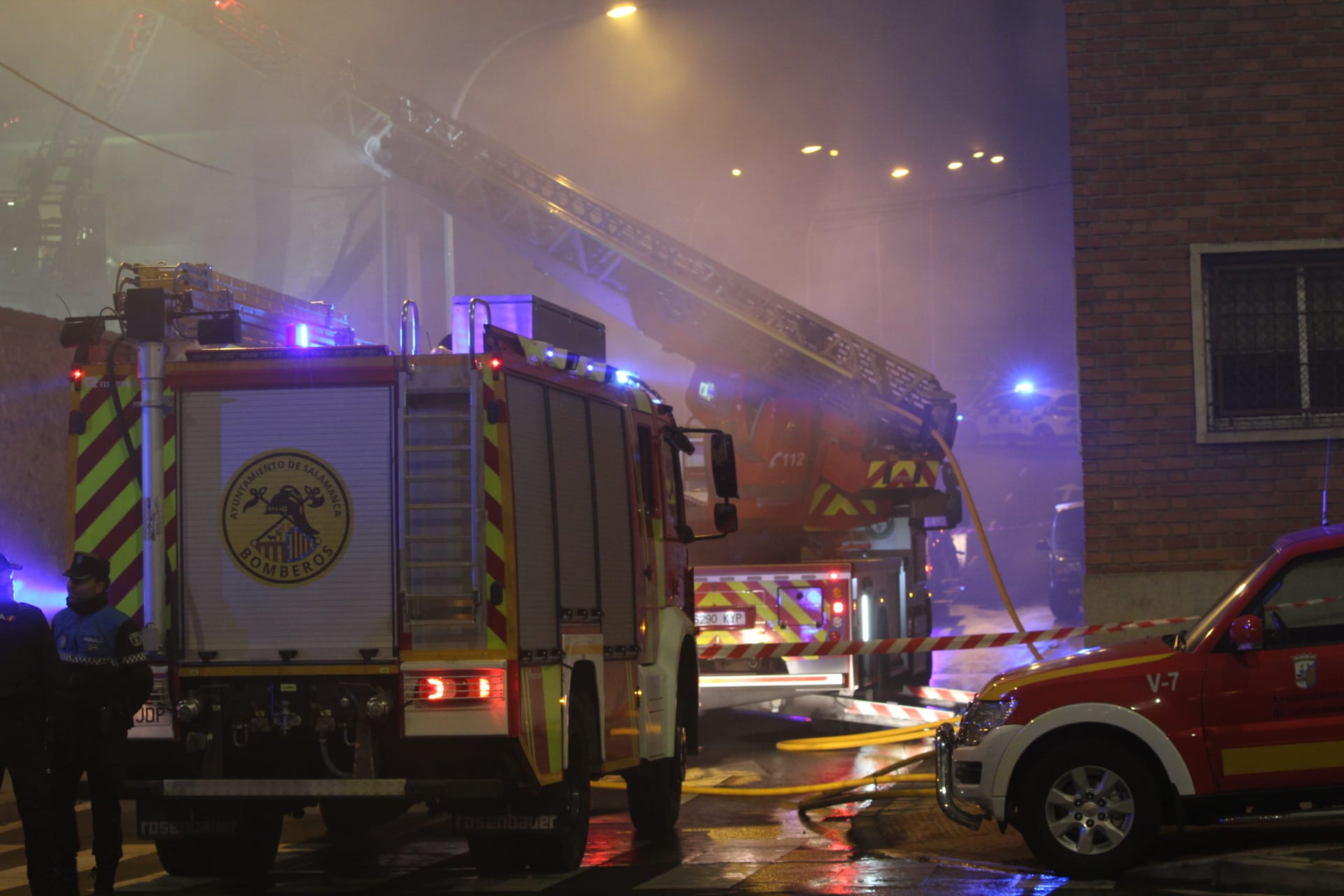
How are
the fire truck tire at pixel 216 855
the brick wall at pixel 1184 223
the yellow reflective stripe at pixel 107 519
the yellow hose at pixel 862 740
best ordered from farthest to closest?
the yellow hose at pixel 862 740 < the brick wall at pixel 1184 223 < the fire truck tire at pixel 216 855 < the yellow reflective stripe at pixel 107 519

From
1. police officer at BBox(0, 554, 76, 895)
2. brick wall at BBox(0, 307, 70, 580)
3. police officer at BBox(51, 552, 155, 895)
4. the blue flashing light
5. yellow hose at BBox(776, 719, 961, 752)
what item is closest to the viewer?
police officer at BBox(0, 554, 76, 895)

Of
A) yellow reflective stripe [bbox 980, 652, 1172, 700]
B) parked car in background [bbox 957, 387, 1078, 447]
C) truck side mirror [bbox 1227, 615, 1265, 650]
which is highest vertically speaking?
parked car in background [bbox 957, 387, 1078, 447]

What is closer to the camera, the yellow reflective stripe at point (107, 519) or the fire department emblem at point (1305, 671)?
the fire department emblem at point (1305, 671)

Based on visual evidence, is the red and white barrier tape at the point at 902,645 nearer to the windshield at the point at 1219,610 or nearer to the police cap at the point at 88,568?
the windshield at the point at 1219,610

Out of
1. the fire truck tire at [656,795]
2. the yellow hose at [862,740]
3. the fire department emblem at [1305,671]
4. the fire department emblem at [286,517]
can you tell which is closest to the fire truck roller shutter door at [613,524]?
the fire truck tire at [656,795]

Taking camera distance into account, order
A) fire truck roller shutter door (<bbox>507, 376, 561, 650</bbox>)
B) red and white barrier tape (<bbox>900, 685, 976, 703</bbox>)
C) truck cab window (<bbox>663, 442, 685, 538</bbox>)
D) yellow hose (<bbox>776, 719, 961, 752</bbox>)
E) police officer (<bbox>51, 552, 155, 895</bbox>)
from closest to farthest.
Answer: police officer (<bbox>51, 552, 155, 895</bbox>)
fire truck roller shutter door (<bbox>507, 376, 561, 650</bbox>)
truck cab window (<bbox>663, 442, 685, 538</bbox>)
yellow hose (<bbox>776, 719, 961, 752</bbox>)
red and white barrier tape (<bbox>900, 685, 976, 703</bbox>)

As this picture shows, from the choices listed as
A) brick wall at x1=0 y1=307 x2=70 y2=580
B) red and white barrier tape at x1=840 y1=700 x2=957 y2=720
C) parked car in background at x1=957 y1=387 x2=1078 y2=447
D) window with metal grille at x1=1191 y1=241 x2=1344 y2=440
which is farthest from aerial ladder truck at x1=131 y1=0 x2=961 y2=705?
parked car in background at x1=957 y1=387 x2=1078 y2=447

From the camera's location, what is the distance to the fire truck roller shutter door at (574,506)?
7.45 m

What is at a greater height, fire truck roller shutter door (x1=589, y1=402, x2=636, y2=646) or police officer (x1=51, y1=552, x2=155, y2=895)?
fire truck roller shutter door (x1=589, y1=402, x2=636, y2=646)

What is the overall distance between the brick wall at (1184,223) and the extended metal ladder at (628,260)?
338 centimetres

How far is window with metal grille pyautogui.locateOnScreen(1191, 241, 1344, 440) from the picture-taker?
11781mm

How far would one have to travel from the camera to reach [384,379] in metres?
7.05

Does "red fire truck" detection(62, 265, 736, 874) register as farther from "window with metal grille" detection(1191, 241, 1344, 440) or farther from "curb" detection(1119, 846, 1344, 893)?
"window with metal grille" detection(1191, 241, 1344, 440)

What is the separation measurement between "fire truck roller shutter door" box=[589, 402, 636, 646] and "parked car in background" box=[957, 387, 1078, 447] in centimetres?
2782
